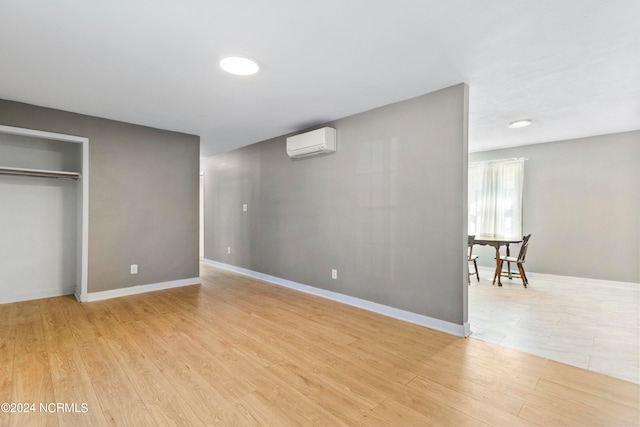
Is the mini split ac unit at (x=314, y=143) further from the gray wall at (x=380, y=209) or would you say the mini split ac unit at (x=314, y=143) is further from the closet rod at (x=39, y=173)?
the closet rod at (x=39, y=173)

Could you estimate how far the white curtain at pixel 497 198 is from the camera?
5293mm

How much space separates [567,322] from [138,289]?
5294 millimetres

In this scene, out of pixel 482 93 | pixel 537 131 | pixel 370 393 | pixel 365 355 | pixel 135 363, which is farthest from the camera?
pixel 537 131

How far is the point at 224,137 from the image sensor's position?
4.77 m


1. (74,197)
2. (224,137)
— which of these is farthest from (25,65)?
(224,137)

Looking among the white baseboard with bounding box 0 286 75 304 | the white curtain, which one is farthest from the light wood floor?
the white curtain

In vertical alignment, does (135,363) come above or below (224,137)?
below

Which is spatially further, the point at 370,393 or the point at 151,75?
the point at 151,75

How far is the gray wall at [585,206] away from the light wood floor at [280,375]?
3.56 metres

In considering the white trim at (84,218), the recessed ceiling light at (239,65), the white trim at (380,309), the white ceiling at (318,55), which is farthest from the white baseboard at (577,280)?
the white trim at (84,218)

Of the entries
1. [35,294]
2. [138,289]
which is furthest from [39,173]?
[138,289]

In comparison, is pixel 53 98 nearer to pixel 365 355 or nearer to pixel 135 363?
pixel 135 363

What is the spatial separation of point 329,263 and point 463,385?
2.20m

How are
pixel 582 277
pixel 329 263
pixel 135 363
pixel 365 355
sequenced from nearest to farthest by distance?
pixel 135 363
pixel 365 355
pixel 329 263
pixel 582 277
